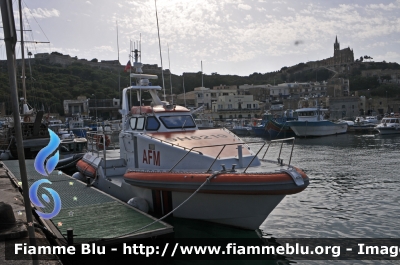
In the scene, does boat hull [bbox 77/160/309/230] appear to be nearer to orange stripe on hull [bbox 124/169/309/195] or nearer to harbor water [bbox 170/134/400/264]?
orange stripe on hull [bbox 124/169/309/195]

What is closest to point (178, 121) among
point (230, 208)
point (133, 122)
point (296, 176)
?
point (133, 122)

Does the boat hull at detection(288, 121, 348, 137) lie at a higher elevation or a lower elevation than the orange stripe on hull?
lower

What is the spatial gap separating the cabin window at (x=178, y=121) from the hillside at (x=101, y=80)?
41.8m

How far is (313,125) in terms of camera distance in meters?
45.8

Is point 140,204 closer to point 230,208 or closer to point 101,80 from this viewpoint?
point 230,208

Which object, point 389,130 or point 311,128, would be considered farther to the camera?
point 311,128

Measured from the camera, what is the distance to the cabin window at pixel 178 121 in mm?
11508

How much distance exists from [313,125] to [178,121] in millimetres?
37055

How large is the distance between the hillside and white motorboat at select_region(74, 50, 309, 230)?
4173 cm

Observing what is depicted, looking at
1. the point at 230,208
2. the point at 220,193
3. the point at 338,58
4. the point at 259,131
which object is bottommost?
the point at 259,131

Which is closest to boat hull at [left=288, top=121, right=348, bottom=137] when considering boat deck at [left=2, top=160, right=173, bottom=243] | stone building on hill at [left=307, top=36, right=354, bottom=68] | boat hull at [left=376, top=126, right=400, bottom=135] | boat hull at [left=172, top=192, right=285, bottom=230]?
boat hull at [left=376, top=126, right=400, bottom=135]

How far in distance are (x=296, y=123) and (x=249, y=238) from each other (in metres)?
38.7

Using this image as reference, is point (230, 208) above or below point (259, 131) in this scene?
above

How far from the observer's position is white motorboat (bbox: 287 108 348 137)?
150ft
